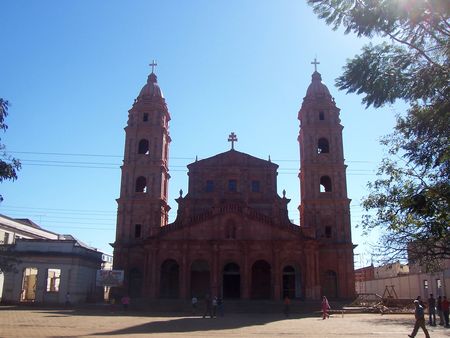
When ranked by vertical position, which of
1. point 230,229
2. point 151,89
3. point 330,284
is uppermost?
point 151,89

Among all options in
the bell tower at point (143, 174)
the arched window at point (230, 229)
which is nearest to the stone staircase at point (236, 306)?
the arched window at point (230, 229)

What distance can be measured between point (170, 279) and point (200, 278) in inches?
138

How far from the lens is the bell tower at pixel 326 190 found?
49125 millimetres

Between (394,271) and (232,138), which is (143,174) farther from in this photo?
(394,271)

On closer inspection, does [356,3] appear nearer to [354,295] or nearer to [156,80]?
[354,295]

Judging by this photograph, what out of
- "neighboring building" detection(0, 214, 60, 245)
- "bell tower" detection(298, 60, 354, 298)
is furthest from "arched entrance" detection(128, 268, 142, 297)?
"bell tower" detection(298, 60, 354, 298)

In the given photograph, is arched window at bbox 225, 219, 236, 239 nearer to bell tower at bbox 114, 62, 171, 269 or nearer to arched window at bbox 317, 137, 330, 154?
bell tower at bbox 114, 62, 171, 269

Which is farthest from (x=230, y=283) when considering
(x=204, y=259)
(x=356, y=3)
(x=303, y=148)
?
(x=356, y=3)

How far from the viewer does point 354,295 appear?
48094mm

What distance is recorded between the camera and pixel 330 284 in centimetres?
4934

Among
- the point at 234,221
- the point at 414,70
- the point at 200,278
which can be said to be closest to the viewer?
the point at 414,70

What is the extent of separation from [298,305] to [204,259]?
10767 mm

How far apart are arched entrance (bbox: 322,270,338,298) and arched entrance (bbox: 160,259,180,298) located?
15.2 metres

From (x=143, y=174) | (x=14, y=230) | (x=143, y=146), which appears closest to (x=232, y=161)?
(x=143, y=174)
